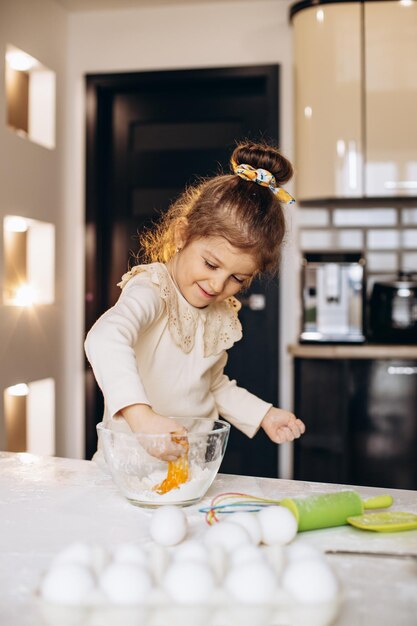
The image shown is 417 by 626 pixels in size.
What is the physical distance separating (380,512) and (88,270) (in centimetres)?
284

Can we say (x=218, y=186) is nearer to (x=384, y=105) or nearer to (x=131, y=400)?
(x=131, y=400)

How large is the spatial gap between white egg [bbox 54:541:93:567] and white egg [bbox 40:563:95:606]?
3 centimetres

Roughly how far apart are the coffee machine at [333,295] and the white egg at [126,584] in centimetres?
262

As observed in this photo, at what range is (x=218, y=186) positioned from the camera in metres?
1.57

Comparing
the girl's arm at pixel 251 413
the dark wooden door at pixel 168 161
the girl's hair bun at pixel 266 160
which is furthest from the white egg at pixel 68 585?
the dark wooden door at pixel 168 161

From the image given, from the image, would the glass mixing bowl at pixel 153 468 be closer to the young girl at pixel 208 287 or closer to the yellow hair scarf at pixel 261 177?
the young girl at pixel 208 287

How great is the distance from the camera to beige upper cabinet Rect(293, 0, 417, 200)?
3.20 metres

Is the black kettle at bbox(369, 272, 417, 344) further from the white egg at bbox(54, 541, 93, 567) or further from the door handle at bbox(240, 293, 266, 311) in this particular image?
the white egg at bbox(54, 541, 93, 567)

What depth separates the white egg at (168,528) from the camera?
2.82ft

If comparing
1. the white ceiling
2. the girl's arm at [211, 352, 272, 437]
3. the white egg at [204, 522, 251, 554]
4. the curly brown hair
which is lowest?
the white egg at [204, 522, 251, 554]

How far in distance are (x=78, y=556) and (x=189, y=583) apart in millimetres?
124

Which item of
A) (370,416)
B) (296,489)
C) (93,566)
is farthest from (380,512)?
(370,416)

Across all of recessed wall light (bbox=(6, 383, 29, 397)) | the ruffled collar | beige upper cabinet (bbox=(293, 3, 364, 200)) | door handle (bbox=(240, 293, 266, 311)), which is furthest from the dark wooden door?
the ruffled collar

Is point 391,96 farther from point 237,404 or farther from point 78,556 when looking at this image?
point 78,556
